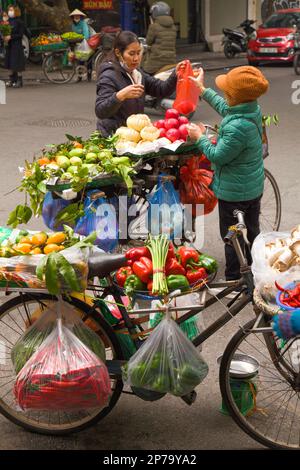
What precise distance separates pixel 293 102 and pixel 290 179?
6.92 m

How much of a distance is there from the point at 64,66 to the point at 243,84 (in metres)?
14.6

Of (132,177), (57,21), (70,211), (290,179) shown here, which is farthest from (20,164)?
(57,21)

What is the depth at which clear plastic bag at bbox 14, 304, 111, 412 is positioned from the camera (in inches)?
148

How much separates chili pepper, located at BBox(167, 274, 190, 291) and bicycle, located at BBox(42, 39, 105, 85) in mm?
15244

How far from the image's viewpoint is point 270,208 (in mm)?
7359

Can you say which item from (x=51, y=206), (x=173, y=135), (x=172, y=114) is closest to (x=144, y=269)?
(x=51, y=206)

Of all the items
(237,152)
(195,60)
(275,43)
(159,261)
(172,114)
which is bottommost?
(195,60)

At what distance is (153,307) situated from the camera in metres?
3.92

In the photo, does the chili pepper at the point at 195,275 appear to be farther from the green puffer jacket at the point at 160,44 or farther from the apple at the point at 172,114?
the green puffer jacket at the point at 160,44

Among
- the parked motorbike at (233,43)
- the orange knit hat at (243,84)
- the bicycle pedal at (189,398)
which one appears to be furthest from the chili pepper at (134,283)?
the parked motorbike at (233,43)

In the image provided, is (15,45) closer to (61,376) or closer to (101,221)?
(101,221)

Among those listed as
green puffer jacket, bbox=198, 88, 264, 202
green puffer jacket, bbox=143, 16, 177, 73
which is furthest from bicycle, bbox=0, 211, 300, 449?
green puffer jacket, bbox=143, 16, 177, 73

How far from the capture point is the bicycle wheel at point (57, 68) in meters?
18.6

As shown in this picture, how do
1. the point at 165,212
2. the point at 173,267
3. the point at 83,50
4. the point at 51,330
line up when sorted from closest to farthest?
1. the point at 51,330
2. the point at 173,267
3. the point at 165,212
4. the point at 83,50
